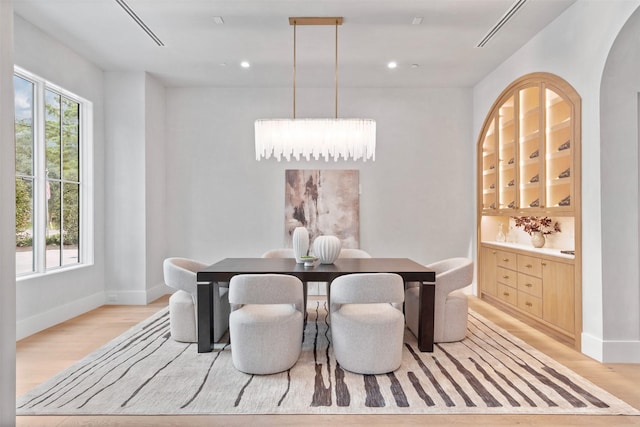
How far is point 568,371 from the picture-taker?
3.15 meters

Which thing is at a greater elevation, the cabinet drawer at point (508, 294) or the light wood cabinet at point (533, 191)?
the light wood cabinet at point (533, 191)

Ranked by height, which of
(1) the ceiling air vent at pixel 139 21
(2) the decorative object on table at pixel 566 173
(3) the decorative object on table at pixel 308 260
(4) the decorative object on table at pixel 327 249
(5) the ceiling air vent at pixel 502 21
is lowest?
(3) the decorative object on table at pixel 308 260

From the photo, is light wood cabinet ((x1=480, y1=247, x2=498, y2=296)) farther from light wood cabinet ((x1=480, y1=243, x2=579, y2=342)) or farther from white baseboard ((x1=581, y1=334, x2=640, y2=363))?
white baseboard ((x1=581, y1=334, x2=640, y2=363))

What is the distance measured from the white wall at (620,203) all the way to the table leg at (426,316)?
137 centimetres

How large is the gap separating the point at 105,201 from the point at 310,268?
345 cm

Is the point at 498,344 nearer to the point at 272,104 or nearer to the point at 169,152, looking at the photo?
the point at 272,104

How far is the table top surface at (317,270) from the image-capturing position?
136 inches

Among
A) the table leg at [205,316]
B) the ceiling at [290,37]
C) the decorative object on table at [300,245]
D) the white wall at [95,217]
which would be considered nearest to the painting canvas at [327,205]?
the ceiling at [290,37]

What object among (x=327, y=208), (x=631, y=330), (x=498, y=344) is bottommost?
(x=498, y=344)

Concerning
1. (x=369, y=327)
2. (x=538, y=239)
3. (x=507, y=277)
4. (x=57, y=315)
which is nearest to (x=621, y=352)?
(x=538, y=239)

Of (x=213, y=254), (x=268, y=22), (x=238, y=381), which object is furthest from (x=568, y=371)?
Result: (x=213, y=254)

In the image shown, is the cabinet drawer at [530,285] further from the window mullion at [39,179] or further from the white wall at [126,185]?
the window mullion at [39,179]

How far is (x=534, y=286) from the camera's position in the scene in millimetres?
4406

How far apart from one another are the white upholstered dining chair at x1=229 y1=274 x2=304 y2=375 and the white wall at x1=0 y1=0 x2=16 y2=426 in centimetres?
137
